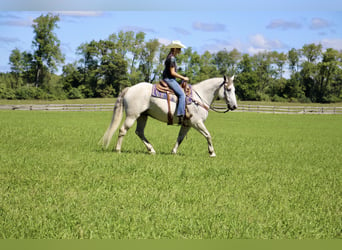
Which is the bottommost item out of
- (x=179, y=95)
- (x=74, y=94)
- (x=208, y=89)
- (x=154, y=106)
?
(x=74, y=94)

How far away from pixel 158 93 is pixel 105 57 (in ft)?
192

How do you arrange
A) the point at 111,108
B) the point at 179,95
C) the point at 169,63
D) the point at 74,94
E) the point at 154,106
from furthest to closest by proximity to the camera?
the point at 74,94 < the point at 111,108 < the point at 154,106 < the point at 179,95 < the point at 169,63

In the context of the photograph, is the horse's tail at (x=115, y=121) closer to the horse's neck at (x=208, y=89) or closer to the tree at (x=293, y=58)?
the horse's neck at (x=208, y=89)

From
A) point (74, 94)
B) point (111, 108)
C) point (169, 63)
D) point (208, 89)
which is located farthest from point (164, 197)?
point (74, 94)

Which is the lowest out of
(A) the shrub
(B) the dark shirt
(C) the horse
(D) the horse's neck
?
(A) the shrub

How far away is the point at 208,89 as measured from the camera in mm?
12320

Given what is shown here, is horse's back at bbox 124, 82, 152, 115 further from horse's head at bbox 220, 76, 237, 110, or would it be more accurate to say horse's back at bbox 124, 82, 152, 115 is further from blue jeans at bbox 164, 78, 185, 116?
horse's head at bbox 220, 76, 237, 110

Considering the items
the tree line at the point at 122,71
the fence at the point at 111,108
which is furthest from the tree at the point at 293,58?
the fence at the point at 111,108

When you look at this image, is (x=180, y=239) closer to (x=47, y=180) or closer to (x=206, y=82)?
(x=47, y=180)

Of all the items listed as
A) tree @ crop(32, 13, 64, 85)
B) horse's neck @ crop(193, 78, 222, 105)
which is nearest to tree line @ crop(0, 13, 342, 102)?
tree @ crop(32, 13, 64, 85)

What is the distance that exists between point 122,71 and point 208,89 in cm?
5652

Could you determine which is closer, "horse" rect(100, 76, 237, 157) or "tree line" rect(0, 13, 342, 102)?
"horse" rect(100, 76, 237, 157)

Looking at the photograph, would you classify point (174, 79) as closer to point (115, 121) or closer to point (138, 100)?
point (138, 100)

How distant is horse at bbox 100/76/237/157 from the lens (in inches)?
457
